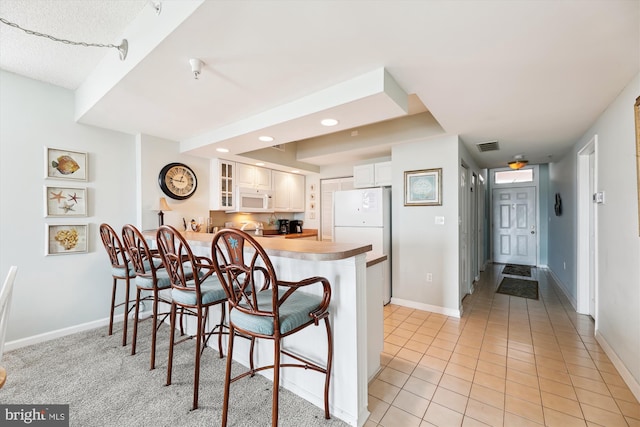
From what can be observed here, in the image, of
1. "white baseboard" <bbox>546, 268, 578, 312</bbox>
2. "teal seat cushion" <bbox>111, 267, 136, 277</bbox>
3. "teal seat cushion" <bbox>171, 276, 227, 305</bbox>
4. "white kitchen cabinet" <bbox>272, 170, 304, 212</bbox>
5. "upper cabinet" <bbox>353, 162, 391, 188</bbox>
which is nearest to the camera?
"teal seat cushion" <bbox>171, 276, 227, 305</bbox>

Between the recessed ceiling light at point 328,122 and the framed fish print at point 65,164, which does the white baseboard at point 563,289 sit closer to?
the recessed ceiling light at point 328,122

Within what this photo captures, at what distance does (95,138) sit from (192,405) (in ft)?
9.58

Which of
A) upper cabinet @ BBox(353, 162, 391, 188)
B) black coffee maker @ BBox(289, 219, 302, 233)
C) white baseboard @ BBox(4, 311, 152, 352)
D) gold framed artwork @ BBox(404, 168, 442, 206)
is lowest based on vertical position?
white baseboard @ BBox(4, 311, 152, 352)

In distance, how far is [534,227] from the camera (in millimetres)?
6234

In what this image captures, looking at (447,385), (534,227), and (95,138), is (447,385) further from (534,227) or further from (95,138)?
(534,227)

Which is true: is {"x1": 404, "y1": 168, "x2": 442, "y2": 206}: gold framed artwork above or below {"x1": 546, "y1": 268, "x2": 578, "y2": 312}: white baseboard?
above

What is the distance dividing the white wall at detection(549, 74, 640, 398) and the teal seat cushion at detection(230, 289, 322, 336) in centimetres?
227

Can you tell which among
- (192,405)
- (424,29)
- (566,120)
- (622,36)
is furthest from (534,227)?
(192,405)

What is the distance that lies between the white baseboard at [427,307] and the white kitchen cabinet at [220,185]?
109 inches

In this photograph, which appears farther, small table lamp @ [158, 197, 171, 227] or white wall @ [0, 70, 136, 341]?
small table lamp @ [158, 197, 171, 227]

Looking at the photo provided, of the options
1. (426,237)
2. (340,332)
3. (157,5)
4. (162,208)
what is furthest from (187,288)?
(426,237)

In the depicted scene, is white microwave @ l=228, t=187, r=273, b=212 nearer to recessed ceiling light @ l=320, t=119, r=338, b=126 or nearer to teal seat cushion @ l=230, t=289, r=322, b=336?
recessed ceiling light @ l=320, t=119, r=338, b=126

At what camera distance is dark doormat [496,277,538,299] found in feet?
13.6

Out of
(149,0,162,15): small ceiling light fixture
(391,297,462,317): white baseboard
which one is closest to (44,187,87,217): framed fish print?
(149,0,162,15): small ceiling light fixture
